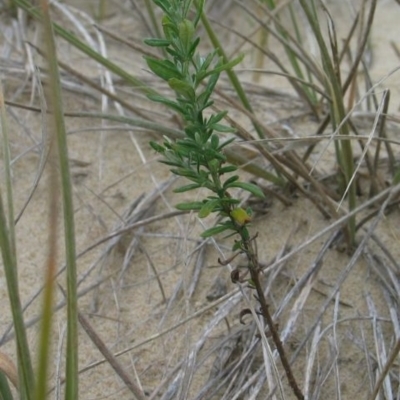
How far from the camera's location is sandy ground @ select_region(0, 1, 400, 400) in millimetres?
1104

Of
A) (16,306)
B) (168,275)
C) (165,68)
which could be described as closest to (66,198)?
(16,306)

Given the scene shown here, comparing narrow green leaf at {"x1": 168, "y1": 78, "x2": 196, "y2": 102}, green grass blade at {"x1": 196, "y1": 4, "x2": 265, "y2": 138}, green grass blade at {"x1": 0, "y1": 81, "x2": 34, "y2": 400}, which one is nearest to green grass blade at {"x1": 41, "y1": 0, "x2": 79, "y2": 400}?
green grass blade at {"x1": 0, "y1": 81, "x2": 34, "y2": 400}

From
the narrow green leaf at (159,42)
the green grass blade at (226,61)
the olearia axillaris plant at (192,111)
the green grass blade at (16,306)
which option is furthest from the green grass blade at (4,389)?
the green grass blade at (226,61)

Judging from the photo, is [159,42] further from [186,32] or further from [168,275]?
[168,275]

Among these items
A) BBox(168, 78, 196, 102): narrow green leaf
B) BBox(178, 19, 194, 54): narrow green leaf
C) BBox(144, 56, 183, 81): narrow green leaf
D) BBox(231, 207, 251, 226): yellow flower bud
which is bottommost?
BBox(231, 207, 251, 226): yellow flower bud

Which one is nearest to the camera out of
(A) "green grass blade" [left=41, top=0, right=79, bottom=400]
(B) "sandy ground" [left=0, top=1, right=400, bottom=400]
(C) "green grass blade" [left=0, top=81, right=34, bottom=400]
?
(A) "green grass blade" [left=41, top=0, right=79, bottom=400]

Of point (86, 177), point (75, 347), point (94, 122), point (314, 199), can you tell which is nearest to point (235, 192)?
point (314, 199)

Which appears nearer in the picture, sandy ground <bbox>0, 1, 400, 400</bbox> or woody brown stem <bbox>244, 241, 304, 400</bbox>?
woody brown stem <bbox>244, 241, 304, 400</bbox>

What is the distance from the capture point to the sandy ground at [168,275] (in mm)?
1104

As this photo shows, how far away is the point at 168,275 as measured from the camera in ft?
4.26

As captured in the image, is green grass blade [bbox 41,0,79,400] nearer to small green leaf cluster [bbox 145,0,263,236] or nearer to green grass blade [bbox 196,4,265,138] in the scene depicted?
small green leaf cluster [bbox 145,0,263,236]

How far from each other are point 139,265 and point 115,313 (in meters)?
0.12

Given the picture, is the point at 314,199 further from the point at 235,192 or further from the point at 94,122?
the point at 94,122

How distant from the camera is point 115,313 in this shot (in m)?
1.23
